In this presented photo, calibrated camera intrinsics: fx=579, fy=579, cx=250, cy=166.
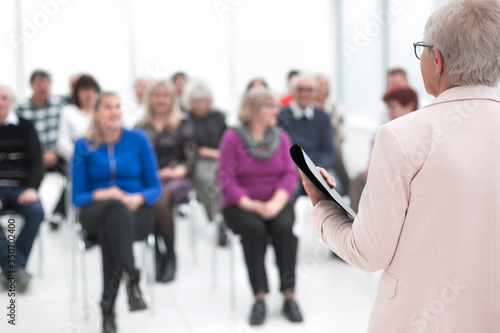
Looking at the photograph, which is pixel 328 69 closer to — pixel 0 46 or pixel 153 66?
pixel 153 66

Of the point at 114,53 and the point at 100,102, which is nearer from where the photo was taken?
the point at 100,102

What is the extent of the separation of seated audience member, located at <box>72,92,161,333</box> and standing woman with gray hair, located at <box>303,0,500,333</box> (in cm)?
208

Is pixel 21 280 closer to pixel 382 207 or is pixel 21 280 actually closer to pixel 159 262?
pixel 159 262

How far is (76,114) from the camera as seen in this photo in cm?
453

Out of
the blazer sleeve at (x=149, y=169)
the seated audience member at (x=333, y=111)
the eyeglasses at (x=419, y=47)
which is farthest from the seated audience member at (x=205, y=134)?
the eyeglasses at (x=419, y=47)

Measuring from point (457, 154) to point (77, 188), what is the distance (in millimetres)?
2573

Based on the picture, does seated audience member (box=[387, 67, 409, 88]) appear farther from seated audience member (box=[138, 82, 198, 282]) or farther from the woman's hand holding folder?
the woman's hand holding folder

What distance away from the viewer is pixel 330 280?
12.3 feet

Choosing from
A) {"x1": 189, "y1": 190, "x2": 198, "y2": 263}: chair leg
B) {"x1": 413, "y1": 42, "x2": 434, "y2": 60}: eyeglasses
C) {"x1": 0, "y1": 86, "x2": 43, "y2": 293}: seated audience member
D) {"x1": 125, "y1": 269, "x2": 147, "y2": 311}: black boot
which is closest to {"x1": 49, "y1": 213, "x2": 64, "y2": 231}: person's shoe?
{"x1": 0, "y1": 86, "x2": 43, "y2": 293}: seated audience member

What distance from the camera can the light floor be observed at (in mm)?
3072

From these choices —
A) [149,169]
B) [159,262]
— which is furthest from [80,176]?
[159,262]

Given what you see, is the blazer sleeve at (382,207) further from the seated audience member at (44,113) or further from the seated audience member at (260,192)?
the seated audience member at (44,113)

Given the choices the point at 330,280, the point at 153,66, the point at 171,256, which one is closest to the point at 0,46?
Answer: the point at 153,66

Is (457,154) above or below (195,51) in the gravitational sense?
below
